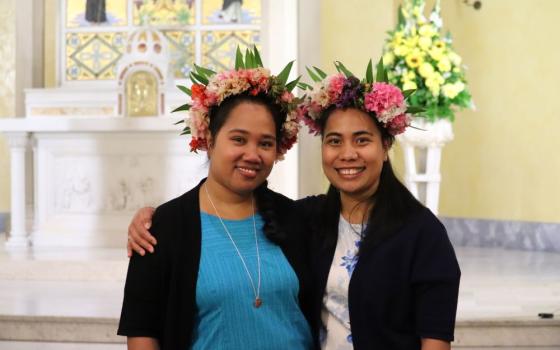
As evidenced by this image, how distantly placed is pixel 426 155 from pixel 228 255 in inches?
167

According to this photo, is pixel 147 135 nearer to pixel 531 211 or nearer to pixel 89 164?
pixel 89 164

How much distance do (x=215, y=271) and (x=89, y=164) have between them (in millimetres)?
4480

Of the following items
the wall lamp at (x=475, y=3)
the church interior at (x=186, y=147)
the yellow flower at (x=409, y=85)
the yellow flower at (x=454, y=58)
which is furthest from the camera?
the wall lamp at (x=475, y=3)

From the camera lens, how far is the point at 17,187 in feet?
22.1

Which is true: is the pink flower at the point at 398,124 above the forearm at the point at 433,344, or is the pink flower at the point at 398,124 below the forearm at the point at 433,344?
above

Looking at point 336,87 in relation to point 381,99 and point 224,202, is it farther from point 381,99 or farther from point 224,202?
point 224,202

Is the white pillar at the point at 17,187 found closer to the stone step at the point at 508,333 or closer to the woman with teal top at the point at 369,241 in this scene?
the stone step at the point at 508,333

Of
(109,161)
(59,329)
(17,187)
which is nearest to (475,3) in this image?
(109,161)

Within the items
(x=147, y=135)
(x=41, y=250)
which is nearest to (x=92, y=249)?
(x=41, y=250)

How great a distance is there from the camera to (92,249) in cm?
Answer: 637

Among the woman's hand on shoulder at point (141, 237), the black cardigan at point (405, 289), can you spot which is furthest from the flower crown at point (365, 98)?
the woman's hand on shoulder at point (141, 237)

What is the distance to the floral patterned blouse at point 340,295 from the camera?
230cm

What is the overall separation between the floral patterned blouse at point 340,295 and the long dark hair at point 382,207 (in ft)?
0.13

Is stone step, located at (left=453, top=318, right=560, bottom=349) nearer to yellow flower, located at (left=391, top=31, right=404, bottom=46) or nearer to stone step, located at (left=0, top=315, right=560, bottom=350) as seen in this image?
stone step, located at (left=0, top=315, right=560, bottom=350)
